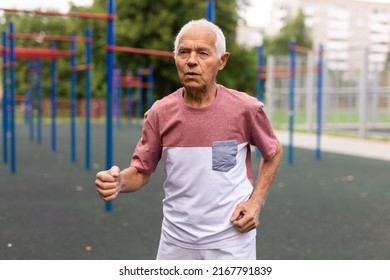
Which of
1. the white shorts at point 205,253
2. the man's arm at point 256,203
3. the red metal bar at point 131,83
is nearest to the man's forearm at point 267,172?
the man's arm at point 256,203

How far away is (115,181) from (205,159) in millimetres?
260

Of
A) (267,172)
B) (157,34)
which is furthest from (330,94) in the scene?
(267,172)

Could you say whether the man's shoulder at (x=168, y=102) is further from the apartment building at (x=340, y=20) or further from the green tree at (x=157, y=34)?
the apartment building at (x=340, y=20)

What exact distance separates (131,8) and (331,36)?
200 feet

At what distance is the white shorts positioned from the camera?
5.51 feet

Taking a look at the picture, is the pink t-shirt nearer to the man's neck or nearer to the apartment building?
the man's neck

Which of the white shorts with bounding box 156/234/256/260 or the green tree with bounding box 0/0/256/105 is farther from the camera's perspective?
the green tree with bounding box 0/0/256/105

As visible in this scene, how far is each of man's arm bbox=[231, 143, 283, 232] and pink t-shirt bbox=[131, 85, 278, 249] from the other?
21 millimetres

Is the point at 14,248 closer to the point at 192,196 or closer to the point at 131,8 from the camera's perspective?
the point at 192,196

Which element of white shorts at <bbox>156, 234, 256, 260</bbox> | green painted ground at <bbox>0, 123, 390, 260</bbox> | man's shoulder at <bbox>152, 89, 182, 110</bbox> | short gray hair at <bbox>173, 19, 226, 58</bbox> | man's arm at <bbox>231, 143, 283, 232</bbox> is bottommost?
green painted ground at <bbox>0, 123, 390, 260</bbox>

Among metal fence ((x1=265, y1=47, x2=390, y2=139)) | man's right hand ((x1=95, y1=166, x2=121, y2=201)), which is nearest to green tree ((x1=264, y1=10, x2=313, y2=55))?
metal fence ((x1=265, y1=47, x2=390, y2=139))

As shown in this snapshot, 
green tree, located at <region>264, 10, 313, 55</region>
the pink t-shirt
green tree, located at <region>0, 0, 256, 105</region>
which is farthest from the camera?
green tree, located at <region>264, 10, 313, 55</region>

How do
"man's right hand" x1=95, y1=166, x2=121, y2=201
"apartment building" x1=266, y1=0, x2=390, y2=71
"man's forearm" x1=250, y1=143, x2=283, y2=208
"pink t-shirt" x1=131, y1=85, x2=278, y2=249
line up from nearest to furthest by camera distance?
"man's right hand" x1=95, y1=166, x2=121, y2=201 → "pink t-shirt" x1=131, y1=85, x2=278, y2=249 → "man's forearm" x1=250, y1=143, x2=283, y2=208 → "apartment building" x1=266, y1=0, x2=390, y2=71
